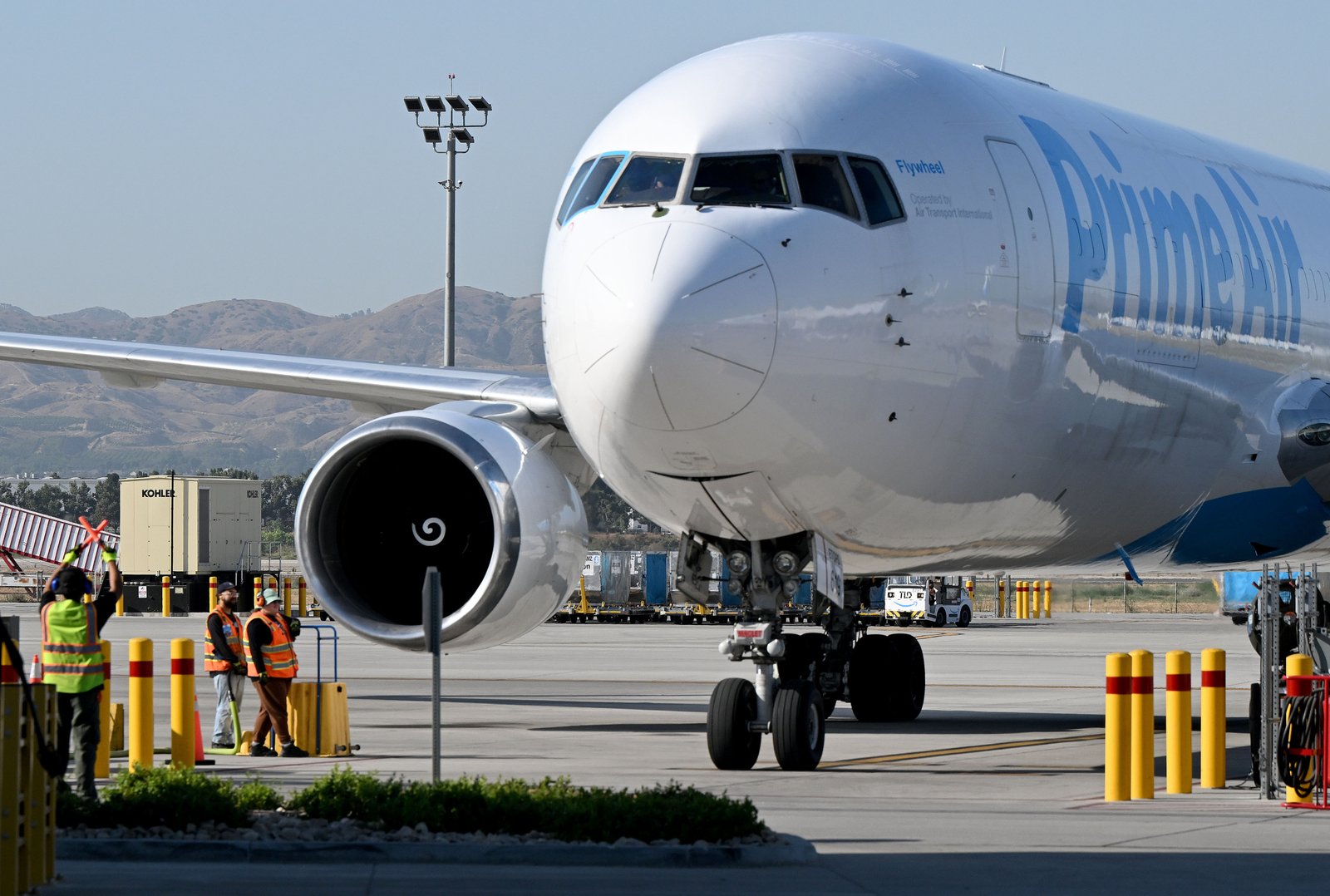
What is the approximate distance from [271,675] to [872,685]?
19.8 feet

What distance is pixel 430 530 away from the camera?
1658cm

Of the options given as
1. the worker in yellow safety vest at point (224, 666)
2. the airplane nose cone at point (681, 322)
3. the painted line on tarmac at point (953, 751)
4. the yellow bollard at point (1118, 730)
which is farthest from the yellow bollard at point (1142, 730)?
the worker in yellow safety vest at point (224, 666)

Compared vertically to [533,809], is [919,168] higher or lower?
higher

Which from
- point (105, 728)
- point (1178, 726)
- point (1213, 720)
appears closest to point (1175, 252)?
point (1213, 720)

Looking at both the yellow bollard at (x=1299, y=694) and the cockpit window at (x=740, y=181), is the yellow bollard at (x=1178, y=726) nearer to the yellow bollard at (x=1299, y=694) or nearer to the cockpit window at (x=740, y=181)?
the yellow bollard at (x=1299, y=694)

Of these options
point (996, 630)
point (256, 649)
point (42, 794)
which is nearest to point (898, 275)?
point (42, 794)

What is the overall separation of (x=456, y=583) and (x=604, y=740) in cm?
256

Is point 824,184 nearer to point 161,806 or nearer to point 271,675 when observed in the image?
point 161,806

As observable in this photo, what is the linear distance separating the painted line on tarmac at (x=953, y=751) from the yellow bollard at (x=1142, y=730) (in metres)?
2.29

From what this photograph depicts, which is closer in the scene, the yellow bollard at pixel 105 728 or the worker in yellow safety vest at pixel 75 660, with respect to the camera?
the worker in yellow safety vest at pixel 75 660

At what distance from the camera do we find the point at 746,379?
12.2 meters

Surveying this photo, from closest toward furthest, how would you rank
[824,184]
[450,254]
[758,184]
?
[758,184]
[824,184]
[450,254]

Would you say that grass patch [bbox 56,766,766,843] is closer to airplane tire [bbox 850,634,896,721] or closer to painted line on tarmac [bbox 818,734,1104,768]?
painted line on tarmac [bbox 818,734,1104,768]

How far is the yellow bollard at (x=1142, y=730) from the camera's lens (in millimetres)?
13523
